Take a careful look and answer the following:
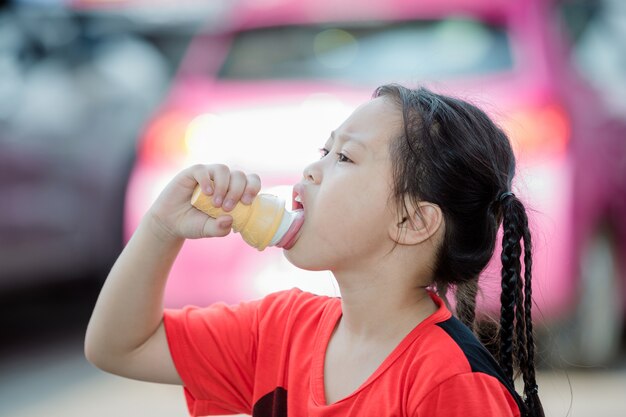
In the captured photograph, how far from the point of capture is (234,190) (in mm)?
1893

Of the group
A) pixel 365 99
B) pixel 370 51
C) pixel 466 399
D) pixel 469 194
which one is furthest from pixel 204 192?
pixel 370 51

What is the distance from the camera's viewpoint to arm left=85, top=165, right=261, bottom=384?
1972 millimetres

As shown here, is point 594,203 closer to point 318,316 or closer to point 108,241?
point 318,316

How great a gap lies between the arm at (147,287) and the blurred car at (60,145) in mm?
3107

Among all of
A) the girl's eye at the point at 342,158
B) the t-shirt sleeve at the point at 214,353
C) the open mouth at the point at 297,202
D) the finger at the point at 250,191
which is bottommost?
the t-shirt sleeve at the point at 214,353

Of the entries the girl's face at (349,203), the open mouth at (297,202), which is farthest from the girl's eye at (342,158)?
the open mouth at (297,202)

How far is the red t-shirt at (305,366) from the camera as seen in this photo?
1694mm

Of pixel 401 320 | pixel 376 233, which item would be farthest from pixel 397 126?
pixel 401 320

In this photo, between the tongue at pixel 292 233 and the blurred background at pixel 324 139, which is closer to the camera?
the tongue at pixel 292 233

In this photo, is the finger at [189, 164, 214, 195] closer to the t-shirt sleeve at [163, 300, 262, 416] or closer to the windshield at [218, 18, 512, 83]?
the t-shirt sleeve at [163, 300, 262, 416]

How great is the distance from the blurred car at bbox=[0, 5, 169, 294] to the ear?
341cm

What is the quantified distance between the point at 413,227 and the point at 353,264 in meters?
0.14

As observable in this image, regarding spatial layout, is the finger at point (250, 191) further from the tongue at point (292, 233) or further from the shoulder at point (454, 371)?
the shoulder at point (454, 371)

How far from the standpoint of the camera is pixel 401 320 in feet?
6.38
